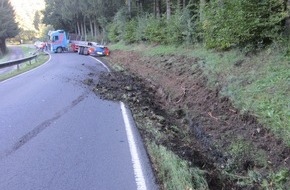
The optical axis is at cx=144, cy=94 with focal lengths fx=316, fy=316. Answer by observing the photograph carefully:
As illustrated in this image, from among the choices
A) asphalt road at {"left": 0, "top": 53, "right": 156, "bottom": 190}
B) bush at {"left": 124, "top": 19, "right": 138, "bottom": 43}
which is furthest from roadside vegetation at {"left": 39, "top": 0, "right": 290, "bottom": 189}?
bush at {"left": 124, "top": 19, "right": 138, "bottom": 43}

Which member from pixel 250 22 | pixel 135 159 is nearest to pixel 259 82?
pixel 250 22

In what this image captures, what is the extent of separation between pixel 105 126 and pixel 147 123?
3.63ft

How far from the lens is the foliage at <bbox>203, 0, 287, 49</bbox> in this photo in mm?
10133

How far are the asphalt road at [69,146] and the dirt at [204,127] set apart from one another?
872mm

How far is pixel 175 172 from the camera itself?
4.96m

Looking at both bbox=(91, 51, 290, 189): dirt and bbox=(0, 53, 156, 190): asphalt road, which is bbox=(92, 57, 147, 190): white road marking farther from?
bbox=(91, 51, 290, 189): dirt

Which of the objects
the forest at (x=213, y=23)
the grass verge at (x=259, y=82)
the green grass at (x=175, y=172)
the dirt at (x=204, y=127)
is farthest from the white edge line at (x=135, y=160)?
the forest at (x=213, y=23)

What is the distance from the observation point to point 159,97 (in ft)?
40.3

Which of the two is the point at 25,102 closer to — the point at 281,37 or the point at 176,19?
the point at 281,37

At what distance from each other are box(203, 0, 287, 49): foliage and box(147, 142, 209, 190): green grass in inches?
251

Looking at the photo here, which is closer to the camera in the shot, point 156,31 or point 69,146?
point 69,146

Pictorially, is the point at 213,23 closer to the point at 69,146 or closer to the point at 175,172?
the point at 69,146

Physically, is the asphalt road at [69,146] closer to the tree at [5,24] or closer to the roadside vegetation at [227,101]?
the roadside vegetation at [227,101]

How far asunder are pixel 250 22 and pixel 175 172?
7458mm
